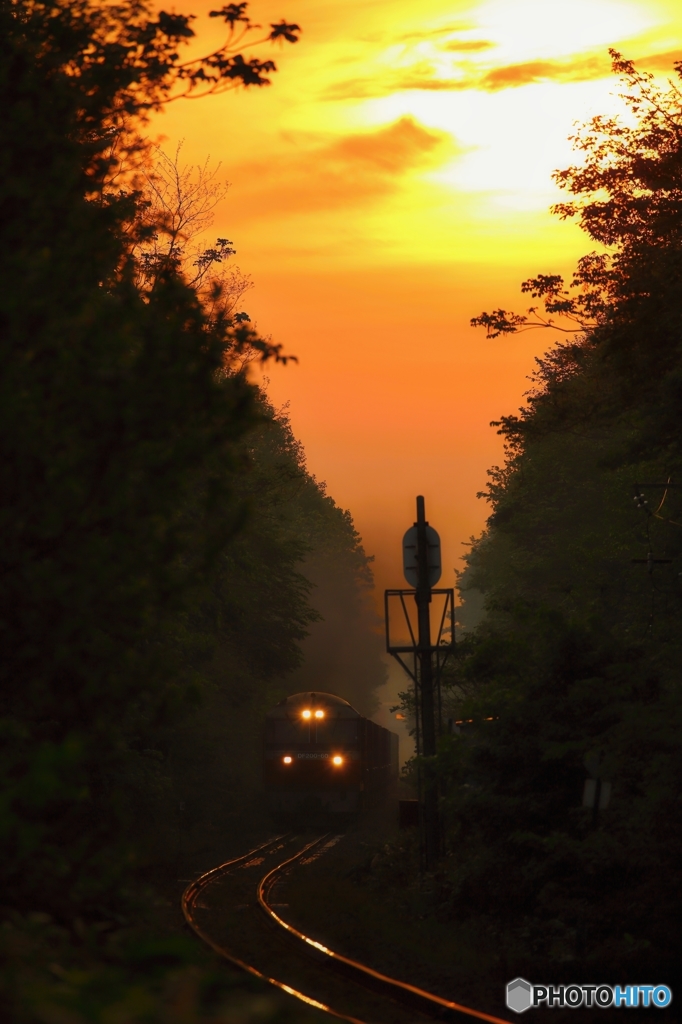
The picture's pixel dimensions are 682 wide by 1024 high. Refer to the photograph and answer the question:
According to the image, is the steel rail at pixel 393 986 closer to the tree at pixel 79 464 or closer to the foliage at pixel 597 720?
the foliage at pixel 597 720

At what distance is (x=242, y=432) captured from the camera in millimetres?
7508

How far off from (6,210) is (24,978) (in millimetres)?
5103

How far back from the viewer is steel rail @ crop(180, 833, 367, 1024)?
12374 mm

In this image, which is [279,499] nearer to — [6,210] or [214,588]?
[214,588]

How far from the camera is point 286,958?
15.5m

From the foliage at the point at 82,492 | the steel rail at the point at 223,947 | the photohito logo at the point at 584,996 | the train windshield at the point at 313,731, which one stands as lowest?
the steel rail at the point at 223,947

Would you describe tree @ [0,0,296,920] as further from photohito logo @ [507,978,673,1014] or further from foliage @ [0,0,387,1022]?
photohito logo @ [507,978,673,1014]

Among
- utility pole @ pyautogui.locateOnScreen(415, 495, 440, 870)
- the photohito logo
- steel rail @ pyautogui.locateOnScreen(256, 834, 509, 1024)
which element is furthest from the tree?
utility pole @ pyautogui.locateOnScreen(415, 495, 440, 870)

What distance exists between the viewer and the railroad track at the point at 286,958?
12.2 meters

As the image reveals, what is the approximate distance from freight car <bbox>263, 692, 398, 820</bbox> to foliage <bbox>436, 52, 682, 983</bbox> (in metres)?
11.9

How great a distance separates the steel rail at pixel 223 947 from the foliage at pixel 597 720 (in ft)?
8.53

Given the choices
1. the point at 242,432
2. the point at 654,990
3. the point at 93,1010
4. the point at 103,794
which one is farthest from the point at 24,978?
the point at 103,794

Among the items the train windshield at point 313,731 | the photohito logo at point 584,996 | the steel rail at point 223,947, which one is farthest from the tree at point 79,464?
the train windshield at point 313,731

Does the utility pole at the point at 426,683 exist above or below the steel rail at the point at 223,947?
above
